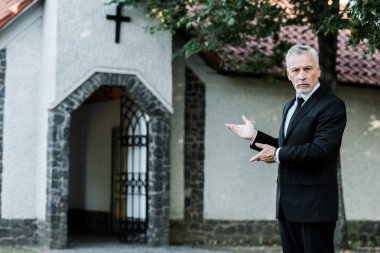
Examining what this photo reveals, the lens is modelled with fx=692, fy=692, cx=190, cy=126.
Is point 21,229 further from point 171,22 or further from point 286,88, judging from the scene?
point 286,88

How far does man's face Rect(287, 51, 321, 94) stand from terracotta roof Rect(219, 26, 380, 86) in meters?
8.14

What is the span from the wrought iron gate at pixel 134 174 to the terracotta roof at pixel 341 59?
5.99ft

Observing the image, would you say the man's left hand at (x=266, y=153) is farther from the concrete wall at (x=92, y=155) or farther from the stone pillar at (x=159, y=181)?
the concrete wall at (x=92, y=155)

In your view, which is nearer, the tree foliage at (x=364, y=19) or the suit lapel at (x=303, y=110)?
the suit lapel at (x=303, y=110)

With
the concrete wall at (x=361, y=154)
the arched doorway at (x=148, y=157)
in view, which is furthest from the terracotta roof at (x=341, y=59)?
the arched doorway at (x=148, y=157)

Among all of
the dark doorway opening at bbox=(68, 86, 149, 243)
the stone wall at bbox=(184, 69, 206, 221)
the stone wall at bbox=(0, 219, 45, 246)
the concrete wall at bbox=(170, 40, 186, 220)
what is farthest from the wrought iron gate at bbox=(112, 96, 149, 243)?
the stone wall at bbox=(0, 219, 45, 246)

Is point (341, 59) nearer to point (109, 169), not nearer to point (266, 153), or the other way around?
point (109, 169)

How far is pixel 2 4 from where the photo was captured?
12.2 metres

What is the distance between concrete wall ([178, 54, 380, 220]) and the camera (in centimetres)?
1237

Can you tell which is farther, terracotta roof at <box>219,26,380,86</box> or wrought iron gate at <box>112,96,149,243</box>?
terracotta roof at <box>219,26,380,86</box>

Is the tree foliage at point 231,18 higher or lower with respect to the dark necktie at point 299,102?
higher

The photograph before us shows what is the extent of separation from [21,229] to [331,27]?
6135 millimetres

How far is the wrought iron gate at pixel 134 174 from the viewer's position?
11.6m

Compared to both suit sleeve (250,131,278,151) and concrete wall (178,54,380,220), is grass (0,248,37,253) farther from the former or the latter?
suit sleeve (250,131,278,151)
